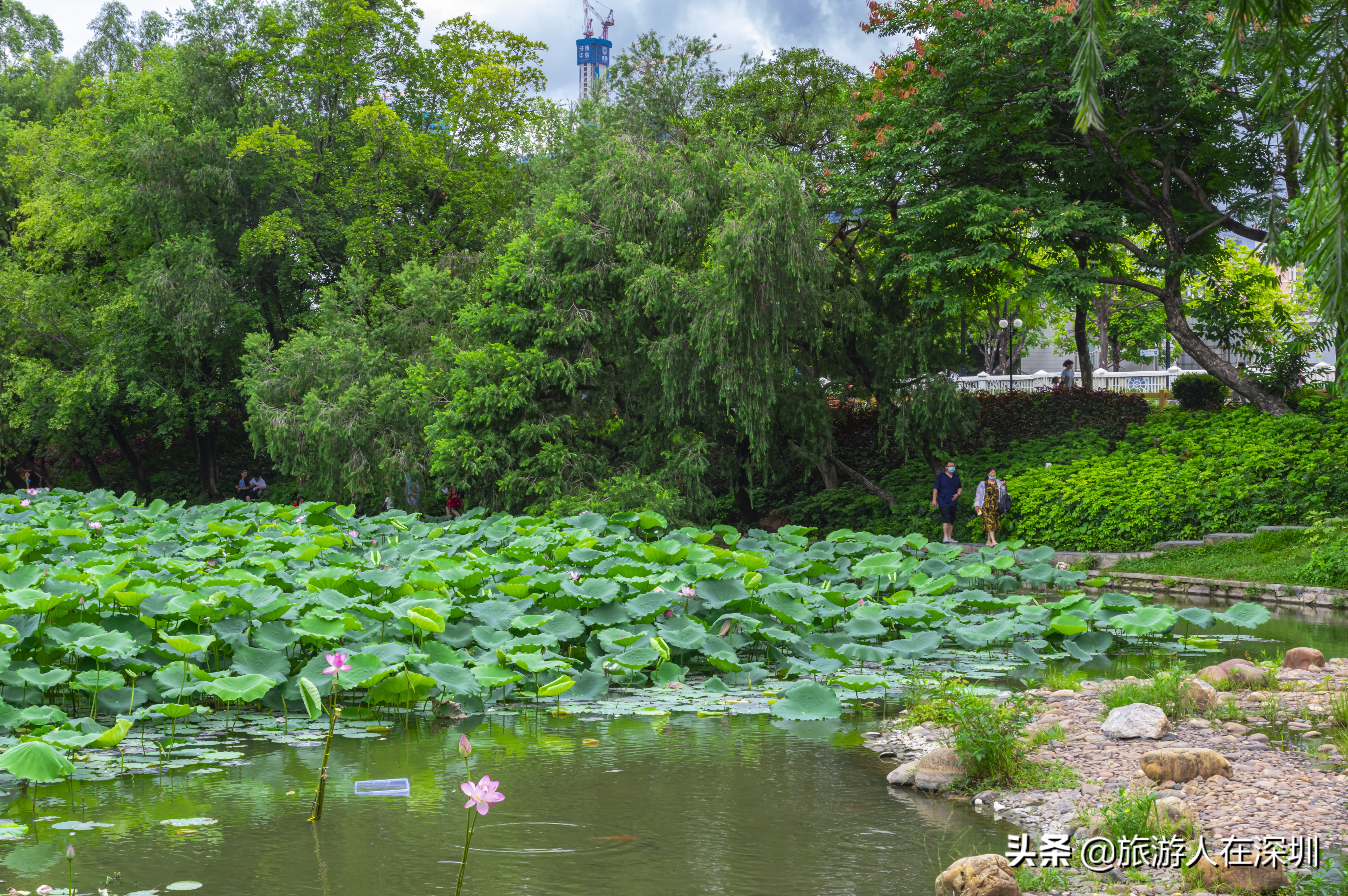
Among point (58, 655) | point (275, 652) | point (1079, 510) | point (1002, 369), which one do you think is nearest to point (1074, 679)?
point (275, 652)

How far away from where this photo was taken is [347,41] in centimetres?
2398

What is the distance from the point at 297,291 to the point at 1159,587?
70.6 feet

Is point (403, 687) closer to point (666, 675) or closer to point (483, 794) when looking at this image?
point (666, 675)

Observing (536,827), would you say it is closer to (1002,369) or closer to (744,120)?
(744,120)

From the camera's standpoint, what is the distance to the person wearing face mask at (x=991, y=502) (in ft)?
55.7

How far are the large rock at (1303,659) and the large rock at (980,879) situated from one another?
5178 mm

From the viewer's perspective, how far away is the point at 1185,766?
4660 millimetres

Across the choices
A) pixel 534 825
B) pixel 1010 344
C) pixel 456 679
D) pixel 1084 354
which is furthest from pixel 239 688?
pixel 1010 344

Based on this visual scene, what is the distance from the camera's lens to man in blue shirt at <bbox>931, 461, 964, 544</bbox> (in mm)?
17500

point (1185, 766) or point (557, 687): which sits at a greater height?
point (557, 687)

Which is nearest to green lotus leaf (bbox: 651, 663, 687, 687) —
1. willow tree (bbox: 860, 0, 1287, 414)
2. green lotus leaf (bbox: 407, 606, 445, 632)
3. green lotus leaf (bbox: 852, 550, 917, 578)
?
green lotus leaf (bbox: 407, 606, 445, 632)

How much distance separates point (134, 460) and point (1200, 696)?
29.7 m

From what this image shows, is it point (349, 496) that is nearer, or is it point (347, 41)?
point (349, 496)

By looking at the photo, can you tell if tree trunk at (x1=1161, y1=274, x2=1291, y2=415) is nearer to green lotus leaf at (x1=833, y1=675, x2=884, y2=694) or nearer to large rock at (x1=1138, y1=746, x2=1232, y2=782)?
green lotus leaf at (x1=833, y1=675, x2=884, y2=694)
